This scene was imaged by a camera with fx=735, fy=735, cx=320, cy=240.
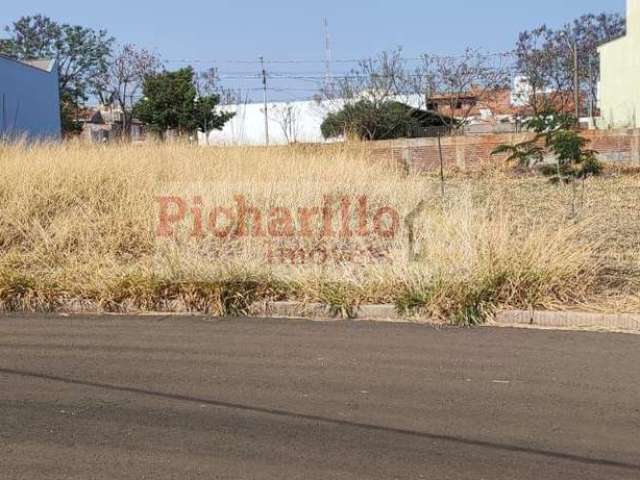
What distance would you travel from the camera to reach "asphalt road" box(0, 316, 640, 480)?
3781mm

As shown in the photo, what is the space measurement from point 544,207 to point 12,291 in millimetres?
8238

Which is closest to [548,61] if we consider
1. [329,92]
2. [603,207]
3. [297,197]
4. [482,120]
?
[482,120]

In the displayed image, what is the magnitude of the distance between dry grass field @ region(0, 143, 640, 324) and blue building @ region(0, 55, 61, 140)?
17731 millimetres

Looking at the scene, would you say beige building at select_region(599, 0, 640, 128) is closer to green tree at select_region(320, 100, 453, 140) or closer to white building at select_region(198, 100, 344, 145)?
green tree at select_region(320, 100, 453, 140)

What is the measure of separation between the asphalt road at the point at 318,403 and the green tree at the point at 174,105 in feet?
102

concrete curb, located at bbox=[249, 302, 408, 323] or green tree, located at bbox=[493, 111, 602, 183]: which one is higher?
green tree, located at bbox=[493, 111, 602, 183]

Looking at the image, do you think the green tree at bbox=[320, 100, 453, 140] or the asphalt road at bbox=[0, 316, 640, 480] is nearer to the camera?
the asphalt road at bbox=[0, 316, 640, 480]

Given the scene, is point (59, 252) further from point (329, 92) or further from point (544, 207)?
point (329, 92)

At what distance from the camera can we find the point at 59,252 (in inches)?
369

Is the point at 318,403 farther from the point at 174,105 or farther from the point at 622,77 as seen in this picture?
the point at 622,77

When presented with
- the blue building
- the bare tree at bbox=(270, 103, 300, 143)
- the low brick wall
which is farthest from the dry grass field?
the bare tree at bbox=(270, 103, 300, 143)

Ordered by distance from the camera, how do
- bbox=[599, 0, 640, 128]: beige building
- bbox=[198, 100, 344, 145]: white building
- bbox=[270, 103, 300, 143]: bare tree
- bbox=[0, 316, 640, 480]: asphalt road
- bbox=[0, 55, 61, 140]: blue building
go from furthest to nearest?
bbox=[270, 103, 300, 143]: bare tree → bbox=[198, 100, 344, 145]: white building → bbox=[599, 0, 640, 128]: beige building → bbox=[0, 55, 61, 140]: blue building → bbox=[0, 316, 640, 480]: asphalt road

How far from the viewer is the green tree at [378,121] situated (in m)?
27.0

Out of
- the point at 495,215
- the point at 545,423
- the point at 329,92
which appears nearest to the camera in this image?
the point at 545,423
